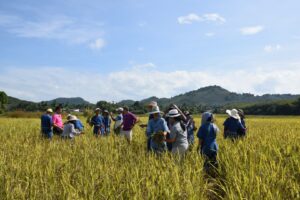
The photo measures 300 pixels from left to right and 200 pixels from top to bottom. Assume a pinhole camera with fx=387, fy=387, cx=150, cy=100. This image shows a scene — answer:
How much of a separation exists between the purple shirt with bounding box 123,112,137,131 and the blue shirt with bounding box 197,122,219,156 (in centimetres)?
464

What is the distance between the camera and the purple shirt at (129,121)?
12.2 meters

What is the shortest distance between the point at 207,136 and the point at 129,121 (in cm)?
478

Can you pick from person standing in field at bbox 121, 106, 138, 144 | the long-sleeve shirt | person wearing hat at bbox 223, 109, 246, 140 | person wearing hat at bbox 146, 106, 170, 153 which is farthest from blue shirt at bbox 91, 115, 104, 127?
person wearing hat at bbox 146, 106, 170, 153

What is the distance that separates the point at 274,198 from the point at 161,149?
407 centimetres

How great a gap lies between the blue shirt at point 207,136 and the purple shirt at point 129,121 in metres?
4.64

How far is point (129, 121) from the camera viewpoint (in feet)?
40.1

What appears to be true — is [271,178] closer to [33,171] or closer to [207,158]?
[207,158]

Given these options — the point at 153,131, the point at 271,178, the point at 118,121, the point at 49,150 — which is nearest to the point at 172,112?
the point at 153,131

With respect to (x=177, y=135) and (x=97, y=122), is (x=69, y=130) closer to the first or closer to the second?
(x=97, y=122)

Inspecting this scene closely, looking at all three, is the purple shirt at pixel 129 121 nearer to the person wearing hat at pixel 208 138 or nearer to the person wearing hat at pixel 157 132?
the person wearing hat at pixel 157 132

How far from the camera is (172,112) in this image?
7.64m

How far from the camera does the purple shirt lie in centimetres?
1220

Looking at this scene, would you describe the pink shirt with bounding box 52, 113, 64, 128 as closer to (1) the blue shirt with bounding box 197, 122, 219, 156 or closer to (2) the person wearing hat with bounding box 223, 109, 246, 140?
(2) the person wearing hat with bounding box 223, 109, 246, 140

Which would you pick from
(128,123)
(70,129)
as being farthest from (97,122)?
(70,129)
